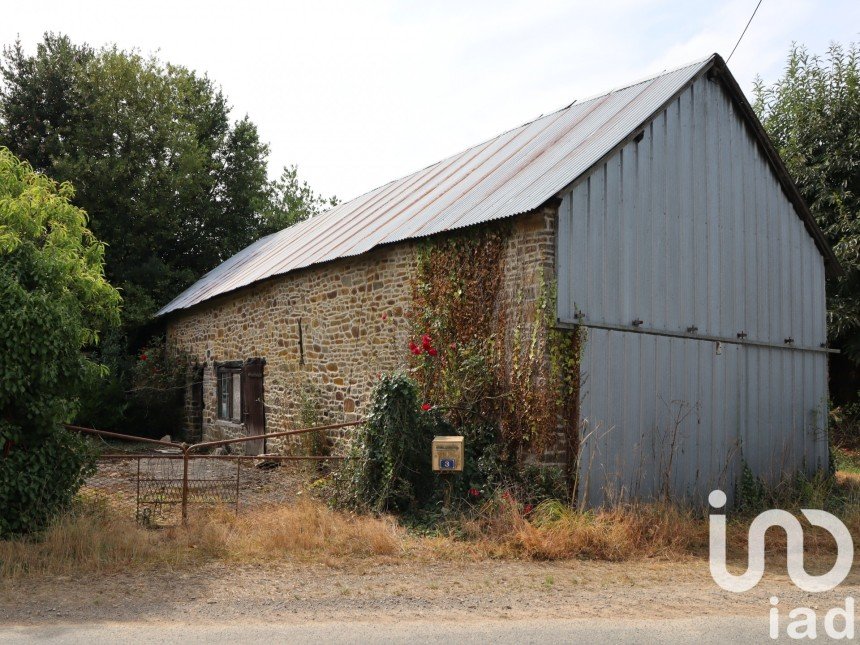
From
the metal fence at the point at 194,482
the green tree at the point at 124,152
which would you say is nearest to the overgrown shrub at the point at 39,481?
the metal fence at the point at 194,482

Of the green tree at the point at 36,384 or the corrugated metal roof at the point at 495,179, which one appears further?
the corrugated metal roof at the point at 495,179

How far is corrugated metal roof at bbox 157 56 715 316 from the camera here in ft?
33.2

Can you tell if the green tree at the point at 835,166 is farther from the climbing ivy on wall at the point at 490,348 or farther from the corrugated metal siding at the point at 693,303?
the climbing ivy on wall at the point at 490,348

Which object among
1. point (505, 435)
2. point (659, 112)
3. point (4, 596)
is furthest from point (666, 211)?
point (4, 596)

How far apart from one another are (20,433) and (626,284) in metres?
6.99

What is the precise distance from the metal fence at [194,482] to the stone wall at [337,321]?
102 centimetres

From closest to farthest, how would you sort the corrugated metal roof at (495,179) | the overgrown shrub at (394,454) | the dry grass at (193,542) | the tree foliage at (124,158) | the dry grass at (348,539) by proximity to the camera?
the dry grass at (193,542) < the dry grass at (348,539) < the overgrown shrub at (394,454) < the corrugated metal roof at (495,179) < the tree foliage at (124,158)

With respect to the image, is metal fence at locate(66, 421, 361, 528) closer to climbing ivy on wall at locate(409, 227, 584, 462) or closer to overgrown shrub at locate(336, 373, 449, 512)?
overgrown shrub at locate(336, 373, 449, 512)

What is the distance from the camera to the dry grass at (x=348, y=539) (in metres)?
7.22

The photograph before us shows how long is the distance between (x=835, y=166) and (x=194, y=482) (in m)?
16.9

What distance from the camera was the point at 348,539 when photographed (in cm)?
793

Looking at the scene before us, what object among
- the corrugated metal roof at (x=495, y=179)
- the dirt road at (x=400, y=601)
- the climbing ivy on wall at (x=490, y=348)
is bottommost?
the dirt road at (x=400, y=601)

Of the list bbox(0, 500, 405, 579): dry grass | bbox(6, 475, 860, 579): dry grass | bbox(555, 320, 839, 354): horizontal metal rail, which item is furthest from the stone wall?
bbox(0, 500, 405, 579): dry grass

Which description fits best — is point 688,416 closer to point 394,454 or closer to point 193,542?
point 394,454
